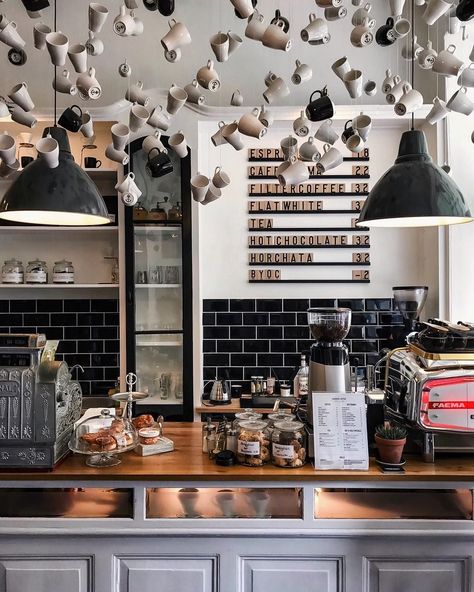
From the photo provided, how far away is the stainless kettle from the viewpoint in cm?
341

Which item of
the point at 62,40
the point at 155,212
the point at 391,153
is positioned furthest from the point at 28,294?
the point at 391,153

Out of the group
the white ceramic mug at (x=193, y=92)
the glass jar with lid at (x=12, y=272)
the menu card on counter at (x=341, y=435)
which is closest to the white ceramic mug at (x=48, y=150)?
the white ceramic mug at (x=193, y=92)

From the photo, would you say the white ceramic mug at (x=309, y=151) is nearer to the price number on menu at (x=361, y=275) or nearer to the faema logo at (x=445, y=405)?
the faema logo at (x=445, y=405)

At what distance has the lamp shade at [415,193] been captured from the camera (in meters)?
1.90

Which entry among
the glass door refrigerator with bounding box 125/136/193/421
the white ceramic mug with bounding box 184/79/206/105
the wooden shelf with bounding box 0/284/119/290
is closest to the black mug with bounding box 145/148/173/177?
the white ceramic mug with bounding box 184/79/206/105

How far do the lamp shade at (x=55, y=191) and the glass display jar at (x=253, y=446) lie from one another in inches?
40.7

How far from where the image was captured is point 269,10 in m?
3.77

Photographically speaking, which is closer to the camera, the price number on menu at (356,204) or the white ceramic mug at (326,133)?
the white ceramic mug at (326,133)

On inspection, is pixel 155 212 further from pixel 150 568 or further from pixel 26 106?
pixel 150 568

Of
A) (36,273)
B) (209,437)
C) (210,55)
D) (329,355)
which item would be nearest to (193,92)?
(329,355)

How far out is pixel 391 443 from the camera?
5.83ft

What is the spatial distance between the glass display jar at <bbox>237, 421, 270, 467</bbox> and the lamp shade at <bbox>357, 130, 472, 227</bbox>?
0.95m

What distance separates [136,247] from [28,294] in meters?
1.01

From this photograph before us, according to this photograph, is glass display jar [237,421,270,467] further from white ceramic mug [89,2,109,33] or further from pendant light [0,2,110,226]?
white ceramic mug [89,2,109,33]
